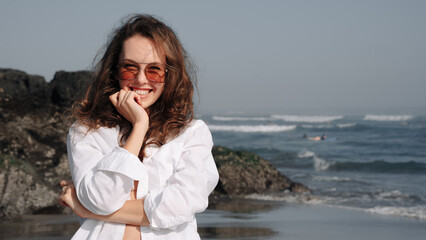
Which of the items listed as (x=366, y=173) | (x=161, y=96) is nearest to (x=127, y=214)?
(x=161, y=96)

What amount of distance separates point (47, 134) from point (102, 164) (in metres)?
7.32

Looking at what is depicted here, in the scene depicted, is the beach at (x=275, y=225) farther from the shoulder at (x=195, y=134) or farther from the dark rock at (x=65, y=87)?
the shoulder at (x=195, y=134)

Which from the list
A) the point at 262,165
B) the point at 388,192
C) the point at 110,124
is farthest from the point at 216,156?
the point at 110,124

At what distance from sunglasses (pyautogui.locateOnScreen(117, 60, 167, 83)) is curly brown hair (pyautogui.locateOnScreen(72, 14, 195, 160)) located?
71mm

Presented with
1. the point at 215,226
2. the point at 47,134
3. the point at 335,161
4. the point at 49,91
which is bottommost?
the point at 335,161

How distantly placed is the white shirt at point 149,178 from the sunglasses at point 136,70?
0.27 meters

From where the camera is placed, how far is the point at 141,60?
243 cm

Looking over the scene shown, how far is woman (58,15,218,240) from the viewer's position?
2170 millimetres

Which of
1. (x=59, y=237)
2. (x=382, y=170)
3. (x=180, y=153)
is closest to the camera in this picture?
(x=180, y=153)

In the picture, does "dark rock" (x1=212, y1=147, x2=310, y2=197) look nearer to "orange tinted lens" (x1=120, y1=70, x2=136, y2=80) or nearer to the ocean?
Answer: the ocean

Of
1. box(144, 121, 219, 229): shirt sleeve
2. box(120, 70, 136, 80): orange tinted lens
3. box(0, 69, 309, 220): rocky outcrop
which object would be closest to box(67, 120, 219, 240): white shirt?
box(144, 121, 219, 229): shirt sleeve

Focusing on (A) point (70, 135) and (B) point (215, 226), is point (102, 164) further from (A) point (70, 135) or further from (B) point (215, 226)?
(B) point (215, 226)

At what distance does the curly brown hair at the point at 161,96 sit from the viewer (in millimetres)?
2457

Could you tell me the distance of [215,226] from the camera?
7.04m
